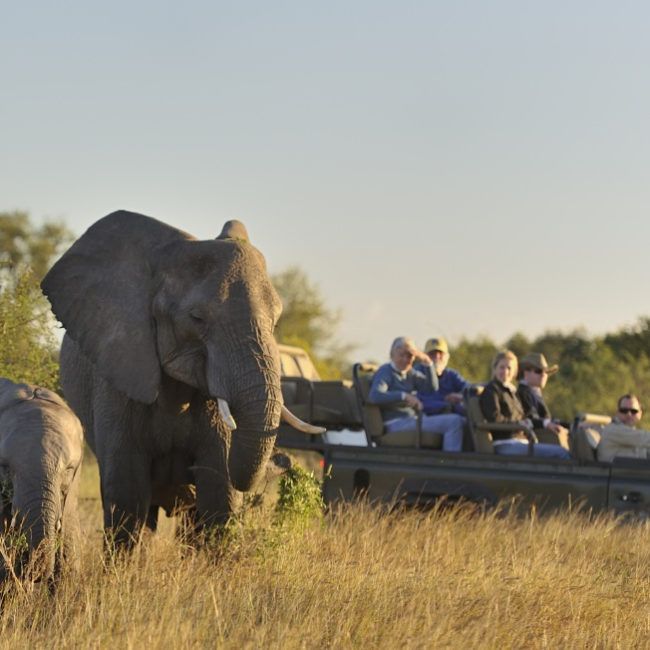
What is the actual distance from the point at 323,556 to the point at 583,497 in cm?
329

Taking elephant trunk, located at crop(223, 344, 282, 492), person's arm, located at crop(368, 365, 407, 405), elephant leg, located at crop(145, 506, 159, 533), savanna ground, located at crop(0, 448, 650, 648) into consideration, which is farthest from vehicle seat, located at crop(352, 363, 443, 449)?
elephant trunk, located at crop(223, 344, 282, 492)

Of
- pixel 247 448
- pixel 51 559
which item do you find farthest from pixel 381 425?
pixel 51 559

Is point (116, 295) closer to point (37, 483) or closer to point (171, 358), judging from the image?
point (171, 358)

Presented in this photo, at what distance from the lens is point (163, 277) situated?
9.81 metres

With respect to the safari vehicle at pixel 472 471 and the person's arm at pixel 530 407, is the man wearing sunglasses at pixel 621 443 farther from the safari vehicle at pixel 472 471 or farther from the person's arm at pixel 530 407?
the person's arm at pixel 530 407

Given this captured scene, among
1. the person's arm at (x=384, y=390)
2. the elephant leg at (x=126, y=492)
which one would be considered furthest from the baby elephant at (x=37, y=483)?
the person's arm at (x=384, y=390)

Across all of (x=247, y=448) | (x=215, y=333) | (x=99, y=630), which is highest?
(x=215, y=333)

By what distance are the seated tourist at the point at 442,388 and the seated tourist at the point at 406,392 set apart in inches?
4.4

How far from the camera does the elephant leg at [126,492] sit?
32.4 ft

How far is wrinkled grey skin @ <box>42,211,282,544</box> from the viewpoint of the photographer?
929cm

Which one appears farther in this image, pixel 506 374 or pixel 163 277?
pixel 506 374

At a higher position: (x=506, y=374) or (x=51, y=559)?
(x=506, y=374)

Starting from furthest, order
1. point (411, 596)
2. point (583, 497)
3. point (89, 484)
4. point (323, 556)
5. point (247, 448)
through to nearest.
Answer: point (89, 484)
point (583, 497)
point (323, 556)
point (247, 448)
point (411, 596)

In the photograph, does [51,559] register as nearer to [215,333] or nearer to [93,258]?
[215,333]
